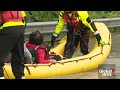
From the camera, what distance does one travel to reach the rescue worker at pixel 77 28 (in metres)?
7.51

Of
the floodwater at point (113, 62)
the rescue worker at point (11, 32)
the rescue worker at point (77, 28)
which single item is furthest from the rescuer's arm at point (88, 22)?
the rescue worker at point (11, 32)

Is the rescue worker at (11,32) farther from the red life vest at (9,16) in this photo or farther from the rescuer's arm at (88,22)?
the rescuer's arm at (88,22)

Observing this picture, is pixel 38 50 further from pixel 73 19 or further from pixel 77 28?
pixel 77 28

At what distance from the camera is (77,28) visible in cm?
787

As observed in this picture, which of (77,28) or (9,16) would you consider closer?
(9,16)

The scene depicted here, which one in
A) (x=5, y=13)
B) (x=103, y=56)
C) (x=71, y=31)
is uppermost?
(x=5, y=13)

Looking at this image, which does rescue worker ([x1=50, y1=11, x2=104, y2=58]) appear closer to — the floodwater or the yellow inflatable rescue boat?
the yellow inflatable rescue boat

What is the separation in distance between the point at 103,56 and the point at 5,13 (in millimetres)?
3335

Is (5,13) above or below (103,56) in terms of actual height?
above

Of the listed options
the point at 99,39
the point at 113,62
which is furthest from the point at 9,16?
the point at 113,62
